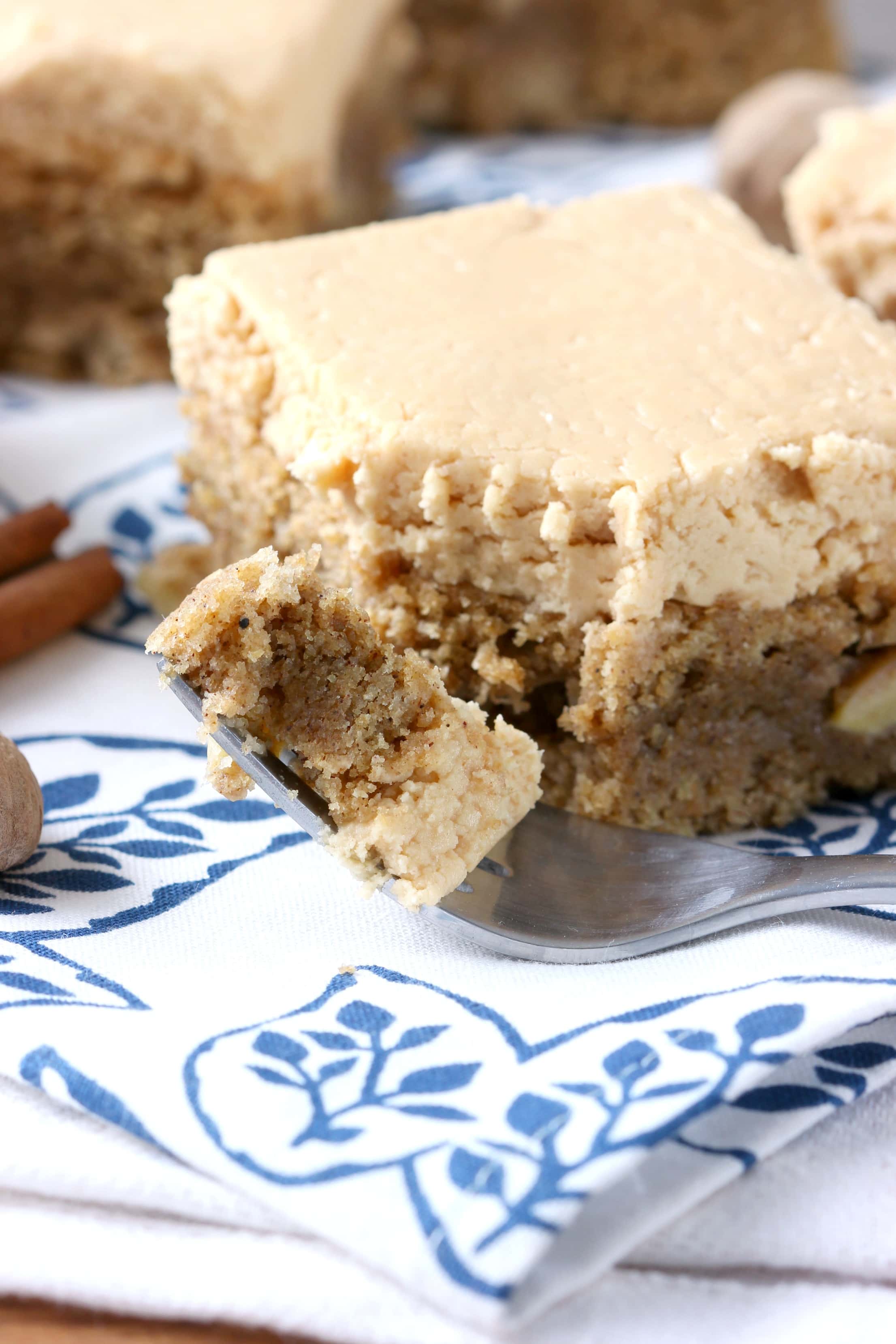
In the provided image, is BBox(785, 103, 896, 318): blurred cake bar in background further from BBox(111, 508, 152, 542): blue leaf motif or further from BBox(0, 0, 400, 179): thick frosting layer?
BBox(111, 508, 152, 542): blue leaf motif

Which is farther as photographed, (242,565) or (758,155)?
(758,155)

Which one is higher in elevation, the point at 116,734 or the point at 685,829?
the point at 116,734

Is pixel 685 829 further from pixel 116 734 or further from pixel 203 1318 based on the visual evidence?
pixel 203 1318

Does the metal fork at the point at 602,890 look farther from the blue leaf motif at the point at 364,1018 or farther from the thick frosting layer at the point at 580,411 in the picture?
the thick frosting layer at the point at 580,411

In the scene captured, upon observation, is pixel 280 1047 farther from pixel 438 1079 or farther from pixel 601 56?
pixel 601 56

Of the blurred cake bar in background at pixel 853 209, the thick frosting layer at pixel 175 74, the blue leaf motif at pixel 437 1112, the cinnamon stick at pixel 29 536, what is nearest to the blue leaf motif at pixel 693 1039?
the blue leaf motif at pixel 437 1112

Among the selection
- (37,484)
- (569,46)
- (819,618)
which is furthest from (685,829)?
(569,46)

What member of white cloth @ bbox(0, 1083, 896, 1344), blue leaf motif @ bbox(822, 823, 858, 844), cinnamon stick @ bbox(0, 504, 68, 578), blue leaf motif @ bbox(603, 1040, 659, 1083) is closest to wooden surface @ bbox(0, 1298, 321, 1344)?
white cloth @ bbox(0, 1083, 896, 1344)
